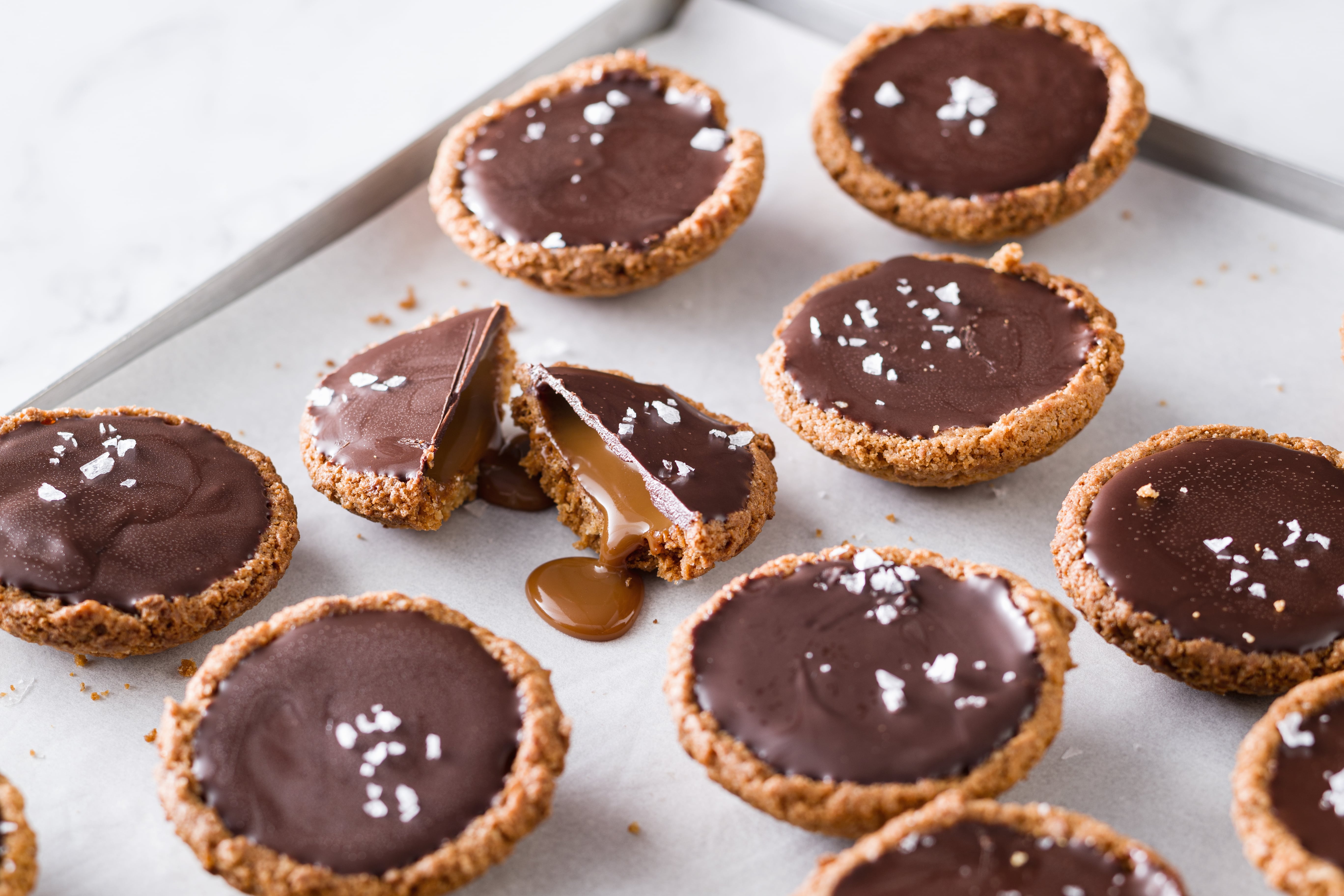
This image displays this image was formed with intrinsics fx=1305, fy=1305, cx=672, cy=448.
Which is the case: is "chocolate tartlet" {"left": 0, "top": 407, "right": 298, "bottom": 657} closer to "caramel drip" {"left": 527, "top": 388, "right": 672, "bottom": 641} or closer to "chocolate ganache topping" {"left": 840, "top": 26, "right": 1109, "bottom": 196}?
"caramel drip" {"left": 527, "top": 388, "right": 672, "bottom": 641}

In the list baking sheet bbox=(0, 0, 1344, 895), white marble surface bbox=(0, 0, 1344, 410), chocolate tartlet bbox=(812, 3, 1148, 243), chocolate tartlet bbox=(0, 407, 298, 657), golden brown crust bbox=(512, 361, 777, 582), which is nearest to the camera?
baking sheet bbox=(0, 0, 1344, 895)

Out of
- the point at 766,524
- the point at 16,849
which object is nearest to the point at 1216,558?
the point at 766,524

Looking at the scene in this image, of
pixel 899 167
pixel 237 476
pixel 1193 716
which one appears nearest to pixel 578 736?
pixel 237 476

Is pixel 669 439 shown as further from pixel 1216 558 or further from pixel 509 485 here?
pixel 1216 558

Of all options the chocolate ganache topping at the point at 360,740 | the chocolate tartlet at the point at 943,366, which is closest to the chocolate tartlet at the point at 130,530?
the chocolate ganache topping at the point at 360,740

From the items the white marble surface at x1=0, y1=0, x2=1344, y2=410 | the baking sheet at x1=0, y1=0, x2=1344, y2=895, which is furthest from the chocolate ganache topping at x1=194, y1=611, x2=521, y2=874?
the white marble surface at x1=0, y1=0, x2=1344, y2=410

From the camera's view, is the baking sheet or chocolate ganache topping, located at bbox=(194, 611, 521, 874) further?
the baking sheet

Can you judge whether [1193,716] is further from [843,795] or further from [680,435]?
[680,435]
